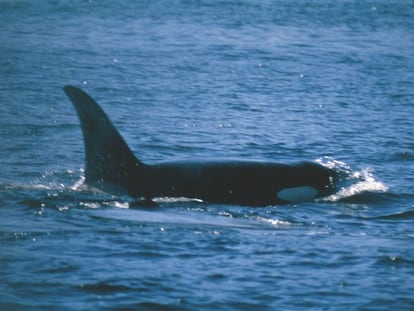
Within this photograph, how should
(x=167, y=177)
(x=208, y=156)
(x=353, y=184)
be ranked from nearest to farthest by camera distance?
(x=167, y=177), (x=353, y=184), (x=208, y=156)

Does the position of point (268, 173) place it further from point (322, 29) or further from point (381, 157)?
point (322, 29)

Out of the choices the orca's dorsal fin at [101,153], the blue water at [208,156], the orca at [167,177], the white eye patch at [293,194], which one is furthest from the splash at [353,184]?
the orca's dorsal fin at [101,153]

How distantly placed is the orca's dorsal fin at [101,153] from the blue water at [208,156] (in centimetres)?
36

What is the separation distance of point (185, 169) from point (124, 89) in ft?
35.9

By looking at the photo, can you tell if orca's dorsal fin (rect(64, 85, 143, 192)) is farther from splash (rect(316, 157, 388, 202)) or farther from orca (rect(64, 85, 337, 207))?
splash (rect(316, 157, 388, 202))

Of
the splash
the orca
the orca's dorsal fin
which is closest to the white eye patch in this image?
A: the orca

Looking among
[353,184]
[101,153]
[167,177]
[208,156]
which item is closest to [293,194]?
[353,184]

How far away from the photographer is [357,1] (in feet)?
179

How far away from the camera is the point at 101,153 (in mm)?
12945

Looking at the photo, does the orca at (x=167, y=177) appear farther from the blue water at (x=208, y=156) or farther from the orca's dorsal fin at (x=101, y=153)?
the blue water at (x=208, y=156)

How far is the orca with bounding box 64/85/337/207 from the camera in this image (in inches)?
503

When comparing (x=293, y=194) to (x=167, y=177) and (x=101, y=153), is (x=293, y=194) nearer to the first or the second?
(x=167, y=177)

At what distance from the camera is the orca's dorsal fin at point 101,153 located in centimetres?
1292

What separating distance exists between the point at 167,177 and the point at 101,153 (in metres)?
0.83
